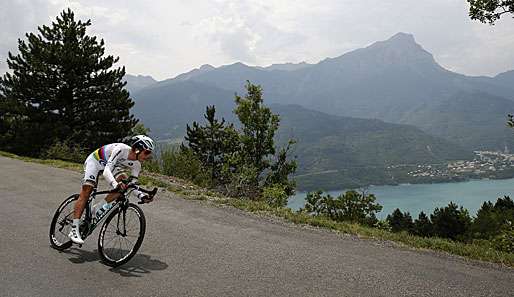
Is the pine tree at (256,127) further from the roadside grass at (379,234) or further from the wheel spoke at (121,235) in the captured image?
the wheel spoke at (121,235)

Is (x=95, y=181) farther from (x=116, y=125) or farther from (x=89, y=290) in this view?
(x=116, y=125)

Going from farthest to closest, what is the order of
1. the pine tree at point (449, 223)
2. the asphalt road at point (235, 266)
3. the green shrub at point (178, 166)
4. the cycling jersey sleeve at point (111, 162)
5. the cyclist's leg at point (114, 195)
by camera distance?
1. the pine tree at point (449, 223)
2. the green shrub at point (178, 166)
3. the cyclist's leg at point (114, 195)
4. the cycling jersey sleeve at point (111, 162)
5. the asphalt road at point (235, 266)

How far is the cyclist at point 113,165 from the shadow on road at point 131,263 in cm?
32

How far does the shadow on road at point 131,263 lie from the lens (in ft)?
18.6

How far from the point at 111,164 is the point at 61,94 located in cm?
2401

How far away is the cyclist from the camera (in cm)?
591

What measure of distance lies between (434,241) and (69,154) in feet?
68.6

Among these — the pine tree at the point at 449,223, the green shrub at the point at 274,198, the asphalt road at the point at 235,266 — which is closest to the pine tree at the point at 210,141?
the green shrub at the point at 274,198

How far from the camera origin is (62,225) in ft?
21.7

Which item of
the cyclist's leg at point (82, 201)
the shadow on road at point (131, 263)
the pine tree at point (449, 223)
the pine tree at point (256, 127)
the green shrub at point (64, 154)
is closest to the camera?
the shadow on road at point (131, 263)

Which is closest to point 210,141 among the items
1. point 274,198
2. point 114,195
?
point 274,198

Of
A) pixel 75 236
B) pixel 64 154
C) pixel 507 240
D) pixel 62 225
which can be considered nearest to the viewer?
pixel 75 236

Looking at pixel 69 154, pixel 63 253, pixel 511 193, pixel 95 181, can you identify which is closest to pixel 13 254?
pixel 63 253

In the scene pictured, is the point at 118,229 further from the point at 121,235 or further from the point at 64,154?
the point at 64,154
